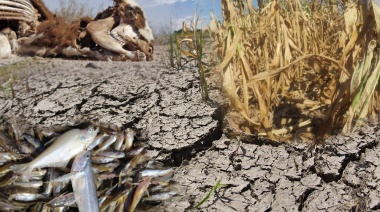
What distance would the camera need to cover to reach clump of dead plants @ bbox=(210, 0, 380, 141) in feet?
7.21

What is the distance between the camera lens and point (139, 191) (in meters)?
1.85

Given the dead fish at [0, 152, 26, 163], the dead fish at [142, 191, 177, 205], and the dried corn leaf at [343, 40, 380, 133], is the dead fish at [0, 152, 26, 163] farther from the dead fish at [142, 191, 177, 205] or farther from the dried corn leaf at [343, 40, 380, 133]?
the dried corn leaf at [343, 40, 380, 133]

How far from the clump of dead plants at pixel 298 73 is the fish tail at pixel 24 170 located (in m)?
0.98

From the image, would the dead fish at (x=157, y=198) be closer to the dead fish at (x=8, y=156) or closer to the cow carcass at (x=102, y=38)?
the dead fish at (x=8, y=156)

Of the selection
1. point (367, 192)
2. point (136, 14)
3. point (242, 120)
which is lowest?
point (367, 192)

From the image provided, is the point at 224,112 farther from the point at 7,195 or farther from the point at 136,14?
the point at 136,14

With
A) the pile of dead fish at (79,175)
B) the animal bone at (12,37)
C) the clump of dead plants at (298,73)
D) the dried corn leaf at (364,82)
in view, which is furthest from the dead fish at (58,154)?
the animal bone at (12,37)

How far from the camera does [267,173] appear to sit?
2.07m

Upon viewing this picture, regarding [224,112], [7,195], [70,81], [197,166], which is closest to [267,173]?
[197,166]

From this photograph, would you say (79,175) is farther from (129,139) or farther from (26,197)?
(129,139)

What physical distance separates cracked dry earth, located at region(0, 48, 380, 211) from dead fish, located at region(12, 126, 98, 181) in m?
0.38

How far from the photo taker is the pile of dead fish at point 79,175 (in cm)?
179

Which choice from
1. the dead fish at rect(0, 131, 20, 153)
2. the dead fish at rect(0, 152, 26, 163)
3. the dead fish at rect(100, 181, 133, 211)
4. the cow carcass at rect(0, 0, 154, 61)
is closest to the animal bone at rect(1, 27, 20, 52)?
the cow carcass at rect(0, 0, 154, 61)

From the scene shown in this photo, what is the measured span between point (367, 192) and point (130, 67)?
2.00m
